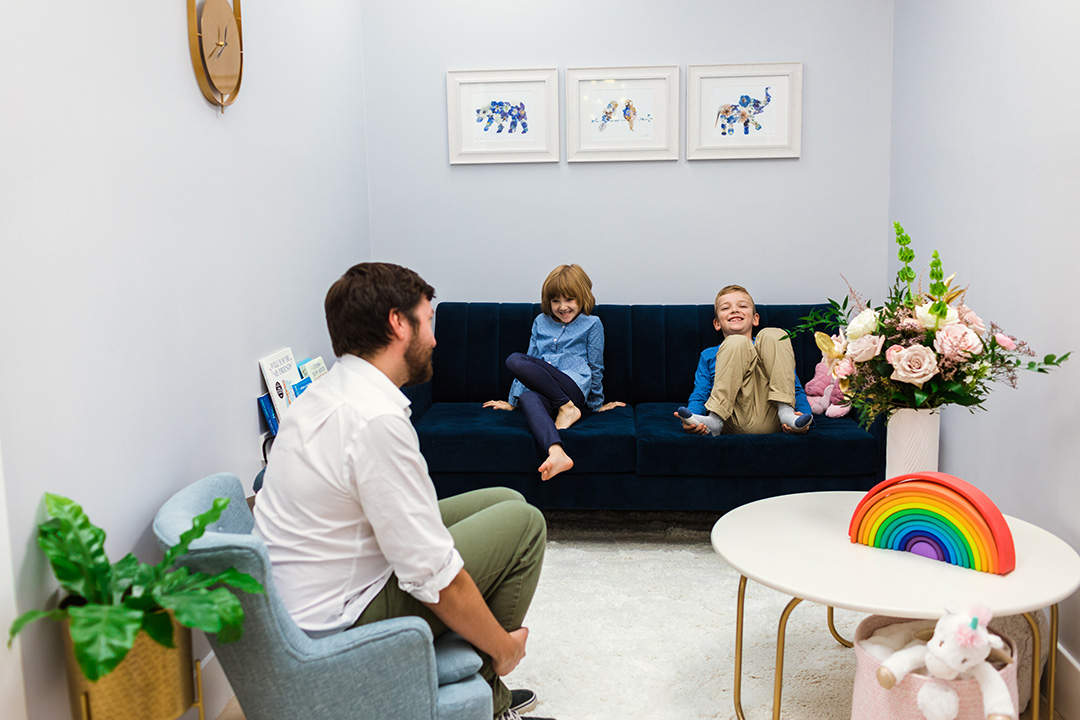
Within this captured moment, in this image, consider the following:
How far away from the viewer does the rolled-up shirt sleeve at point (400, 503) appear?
149cm

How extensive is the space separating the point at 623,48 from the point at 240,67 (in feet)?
6.54

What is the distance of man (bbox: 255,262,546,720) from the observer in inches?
59.0

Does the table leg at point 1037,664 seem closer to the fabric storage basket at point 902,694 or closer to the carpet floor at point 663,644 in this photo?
the fabric storage basket at point 902,694

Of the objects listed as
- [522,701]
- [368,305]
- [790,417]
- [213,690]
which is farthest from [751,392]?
[213,690]

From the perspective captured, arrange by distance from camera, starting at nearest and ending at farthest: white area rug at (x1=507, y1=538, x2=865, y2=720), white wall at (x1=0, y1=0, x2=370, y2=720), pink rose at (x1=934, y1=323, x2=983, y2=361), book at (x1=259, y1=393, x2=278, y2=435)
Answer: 1. white wall at (x1=0, y1=0, x2=370, y2=720)
2. pink rose at (x1=934, y1=323, x2=983, y2=361)
3. white area rug at (x1=507, y1=538, x2=865, y2=720)
4. book at (x1=259, y1=393, x2=278, y2=435)

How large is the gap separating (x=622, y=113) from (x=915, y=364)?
235 centimetres

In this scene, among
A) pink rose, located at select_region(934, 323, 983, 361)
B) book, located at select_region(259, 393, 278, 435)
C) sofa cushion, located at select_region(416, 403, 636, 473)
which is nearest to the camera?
pink rose, located at select_region(934, 323, 983, 361)

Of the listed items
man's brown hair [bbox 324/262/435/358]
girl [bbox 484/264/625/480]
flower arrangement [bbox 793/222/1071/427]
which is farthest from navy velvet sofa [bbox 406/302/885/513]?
man's brown hair [bbox 324/262/435/358]

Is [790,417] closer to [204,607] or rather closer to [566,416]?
[566,416]

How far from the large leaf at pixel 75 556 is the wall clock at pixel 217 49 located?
1347mm

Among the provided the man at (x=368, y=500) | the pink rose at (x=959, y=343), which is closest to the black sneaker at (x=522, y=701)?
the man at (x=368, y=500)

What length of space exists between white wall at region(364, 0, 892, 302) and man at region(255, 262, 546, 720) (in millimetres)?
2329

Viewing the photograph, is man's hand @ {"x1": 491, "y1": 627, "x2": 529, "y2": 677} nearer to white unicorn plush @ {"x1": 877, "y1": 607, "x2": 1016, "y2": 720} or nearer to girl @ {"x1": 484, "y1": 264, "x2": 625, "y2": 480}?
white unicorn plush @ {"x1": 877, "y1": 607, "x2": 1016, "y2": 720}

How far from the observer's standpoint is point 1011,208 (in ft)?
8.23
